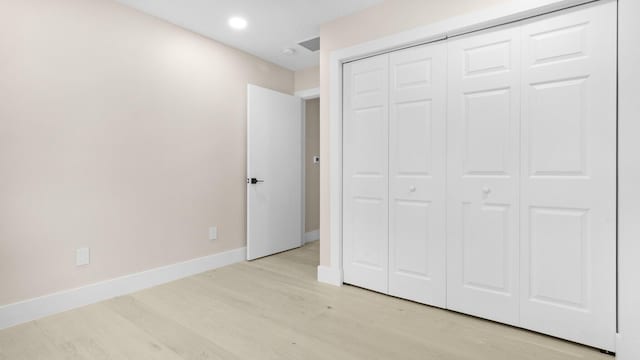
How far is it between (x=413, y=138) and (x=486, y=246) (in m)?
0.92

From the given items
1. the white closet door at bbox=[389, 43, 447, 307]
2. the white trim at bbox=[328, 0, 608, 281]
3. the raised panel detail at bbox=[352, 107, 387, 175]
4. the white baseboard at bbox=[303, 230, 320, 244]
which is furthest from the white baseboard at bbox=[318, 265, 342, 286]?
the white baseboard at bbox=[303, 230, 320, 244]

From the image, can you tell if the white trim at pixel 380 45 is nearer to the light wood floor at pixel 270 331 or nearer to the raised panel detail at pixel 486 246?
the light wood floor at pixel 270 331

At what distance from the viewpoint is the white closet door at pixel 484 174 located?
203 centimetres

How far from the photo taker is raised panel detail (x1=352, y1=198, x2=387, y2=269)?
2607 mm

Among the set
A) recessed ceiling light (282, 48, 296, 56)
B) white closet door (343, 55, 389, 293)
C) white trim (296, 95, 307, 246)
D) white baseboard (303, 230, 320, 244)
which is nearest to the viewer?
white closet door (343, 55, 389, 293)

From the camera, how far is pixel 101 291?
2477 mm

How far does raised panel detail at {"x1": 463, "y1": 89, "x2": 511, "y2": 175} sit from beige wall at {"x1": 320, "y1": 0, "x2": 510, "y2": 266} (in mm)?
621

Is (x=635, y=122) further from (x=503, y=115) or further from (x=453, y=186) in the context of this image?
(x=453, y=186)

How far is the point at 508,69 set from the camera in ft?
6.66

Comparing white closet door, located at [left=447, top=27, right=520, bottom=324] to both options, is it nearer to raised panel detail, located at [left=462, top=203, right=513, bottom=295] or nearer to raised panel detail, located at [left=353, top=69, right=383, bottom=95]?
raised panel detail, located at [left=462, top=203, right=513, bottom=295]

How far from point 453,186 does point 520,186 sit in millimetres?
406

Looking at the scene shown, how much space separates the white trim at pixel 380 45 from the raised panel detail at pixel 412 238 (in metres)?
0.55

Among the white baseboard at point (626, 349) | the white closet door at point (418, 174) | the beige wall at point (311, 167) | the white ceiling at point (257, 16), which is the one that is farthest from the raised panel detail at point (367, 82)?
the white baseboard at point (626, 349)

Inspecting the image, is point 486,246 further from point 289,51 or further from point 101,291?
point 101,291
